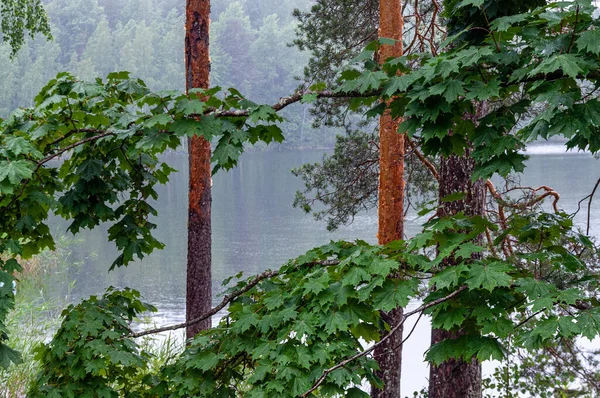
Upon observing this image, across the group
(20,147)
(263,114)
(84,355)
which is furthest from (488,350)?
(20,147)

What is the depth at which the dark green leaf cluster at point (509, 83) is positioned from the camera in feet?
8.57

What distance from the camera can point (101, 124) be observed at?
4211 millimetres

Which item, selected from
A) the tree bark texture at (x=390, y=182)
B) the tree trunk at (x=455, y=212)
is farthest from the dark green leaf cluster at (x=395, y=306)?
the tree bark texture at (x=390, y=182)

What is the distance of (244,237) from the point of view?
74.9ft

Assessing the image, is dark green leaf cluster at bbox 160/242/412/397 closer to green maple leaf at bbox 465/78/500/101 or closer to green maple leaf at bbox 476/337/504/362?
green maple leaf at bbox 476/337/504/362

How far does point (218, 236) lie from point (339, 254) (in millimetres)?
20066

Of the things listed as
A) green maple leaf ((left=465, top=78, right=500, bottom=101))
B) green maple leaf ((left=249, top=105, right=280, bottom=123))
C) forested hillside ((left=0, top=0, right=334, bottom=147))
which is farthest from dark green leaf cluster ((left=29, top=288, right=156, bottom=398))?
forested hillside ((left=0, top=0, right=334, bottom=147))

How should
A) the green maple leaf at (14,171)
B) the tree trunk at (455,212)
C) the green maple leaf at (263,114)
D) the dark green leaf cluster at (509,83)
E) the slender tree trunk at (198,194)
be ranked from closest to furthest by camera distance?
the dark green leaf cluster at (509,83)
the green maple leaf at (263,114)
the green maple leaf at (14,171)
the tree trunk at (455,212)
the slender tree trunk at (198,194)

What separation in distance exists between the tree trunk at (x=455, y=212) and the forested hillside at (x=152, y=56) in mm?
50880

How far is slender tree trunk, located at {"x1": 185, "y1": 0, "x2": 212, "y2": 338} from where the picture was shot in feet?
23.4

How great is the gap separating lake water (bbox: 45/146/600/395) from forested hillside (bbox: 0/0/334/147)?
23.9 metres

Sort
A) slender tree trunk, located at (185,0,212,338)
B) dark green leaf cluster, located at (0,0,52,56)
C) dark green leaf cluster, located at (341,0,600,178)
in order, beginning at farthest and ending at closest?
dark green leaf cluster, located at (0,0,52,56) → slender tree trunk, located at (185,0,212,338) → dark green leaf cluster, located at (341,0,600,178)

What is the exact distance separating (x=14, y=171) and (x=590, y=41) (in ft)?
8.72

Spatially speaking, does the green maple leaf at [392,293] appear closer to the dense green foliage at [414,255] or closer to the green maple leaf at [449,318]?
the dense green foliage at [414,255]
